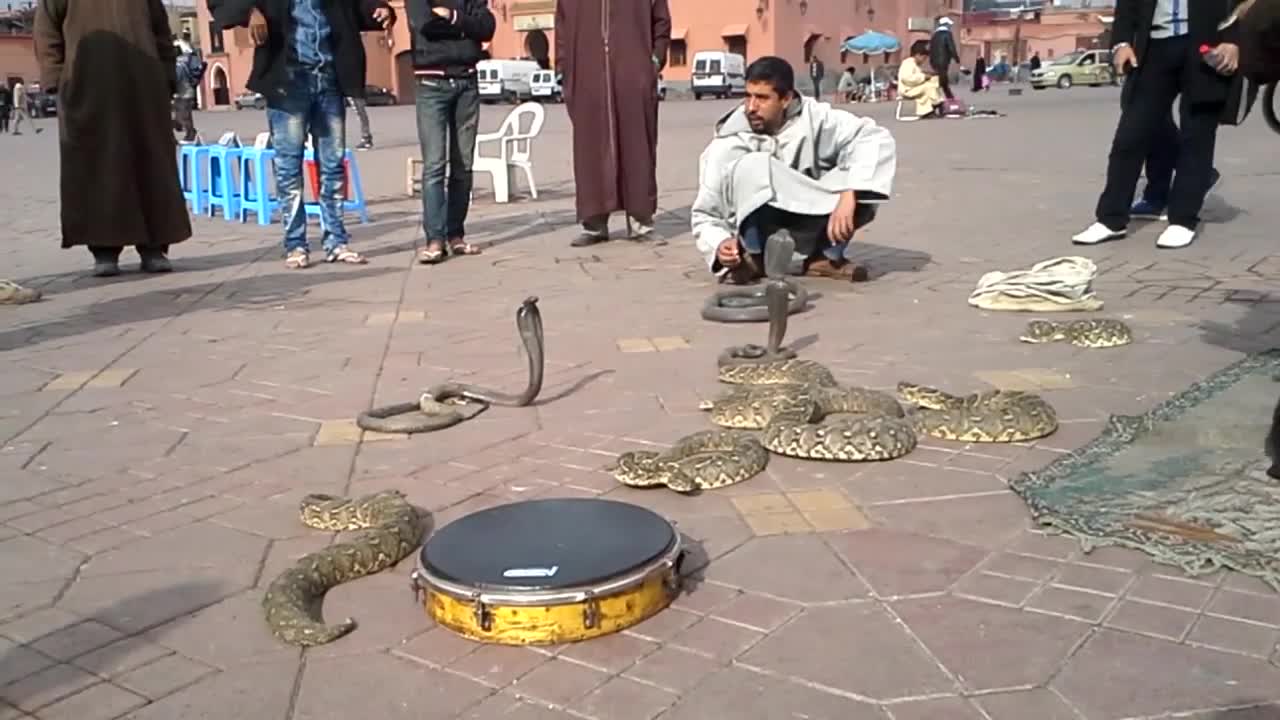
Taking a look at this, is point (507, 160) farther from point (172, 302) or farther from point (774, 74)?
point (774, 74)

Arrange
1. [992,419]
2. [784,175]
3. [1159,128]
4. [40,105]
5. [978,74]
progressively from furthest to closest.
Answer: [40,105] → [978,74] → [1159,128] → [784,175] → [992,419]

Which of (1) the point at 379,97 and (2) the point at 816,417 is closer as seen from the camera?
(2) the point at 816,417

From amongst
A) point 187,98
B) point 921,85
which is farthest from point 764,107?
point 921,85

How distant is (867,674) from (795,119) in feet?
18.3

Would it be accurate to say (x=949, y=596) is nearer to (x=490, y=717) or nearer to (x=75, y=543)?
(x=490, y=717)

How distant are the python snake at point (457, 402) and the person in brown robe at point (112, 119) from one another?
193 inches

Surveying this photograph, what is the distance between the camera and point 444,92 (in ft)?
30.6

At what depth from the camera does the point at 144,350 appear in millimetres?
6809

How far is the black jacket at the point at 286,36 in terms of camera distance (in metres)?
8.89

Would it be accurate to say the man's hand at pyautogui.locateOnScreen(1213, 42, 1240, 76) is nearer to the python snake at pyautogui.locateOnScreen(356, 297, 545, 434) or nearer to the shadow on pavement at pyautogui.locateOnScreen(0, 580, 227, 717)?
the python snake at pyautogui.locateOnScreen(356, 297, 545, 434)

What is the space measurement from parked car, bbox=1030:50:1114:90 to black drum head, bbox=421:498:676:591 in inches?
2314

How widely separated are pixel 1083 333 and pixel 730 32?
194 ft

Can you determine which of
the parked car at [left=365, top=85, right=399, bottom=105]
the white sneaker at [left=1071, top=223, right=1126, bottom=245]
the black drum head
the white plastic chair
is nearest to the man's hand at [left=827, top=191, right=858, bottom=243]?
the white sneaker at [left=1071, top=223, right=1126, bottom=245]

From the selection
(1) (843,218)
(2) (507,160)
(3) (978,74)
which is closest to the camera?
(1) (843,218)
